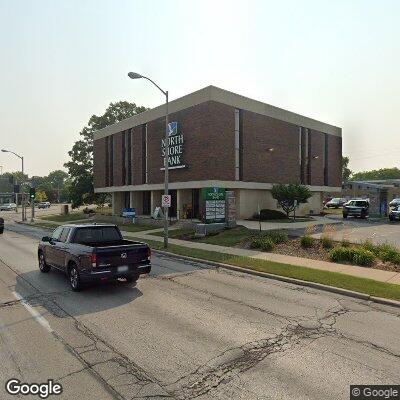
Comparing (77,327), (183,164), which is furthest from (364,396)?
(183,164)

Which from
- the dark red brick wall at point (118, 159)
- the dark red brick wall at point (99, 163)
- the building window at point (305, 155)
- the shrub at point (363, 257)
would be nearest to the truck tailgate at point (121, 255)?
the shrub at point (363, 257)

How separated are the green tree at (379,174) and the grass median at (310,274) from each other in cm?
16366

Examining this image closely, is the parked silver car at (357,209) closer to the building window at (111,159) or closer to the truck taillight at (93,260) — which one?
the building window at (111,159)

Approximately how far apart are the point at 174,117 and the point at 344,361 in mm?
30276

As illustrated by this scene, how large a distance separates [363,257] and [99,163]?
4086cm

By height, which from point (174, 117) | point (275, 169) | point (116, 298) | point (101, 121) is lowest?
point (116, 298)

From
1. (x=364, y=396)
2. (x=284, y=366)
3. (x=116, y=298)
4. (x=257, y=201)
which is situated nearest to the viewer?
(x=364, y=396)

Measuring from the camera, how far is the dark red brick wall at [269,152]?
33469 mm

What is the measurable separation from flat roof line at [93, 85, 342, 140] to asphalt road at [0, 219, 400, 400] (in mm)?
23186

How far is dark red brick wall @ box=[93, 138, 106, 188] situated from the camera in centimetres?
4722

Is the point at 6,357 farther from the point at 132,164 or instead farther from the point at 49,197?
the point at 49,197

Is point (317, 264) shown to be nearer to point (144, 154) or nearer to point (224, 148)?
point (224, 148)

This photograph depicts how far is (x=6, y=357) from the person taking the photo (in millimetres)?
5449

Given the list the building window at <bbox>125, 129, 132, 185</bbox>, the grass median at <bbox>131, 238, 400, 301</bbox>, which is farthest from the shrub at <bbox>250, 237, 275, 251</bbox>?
the building window at <bbox>125, 129, 132, 185</bbox>
